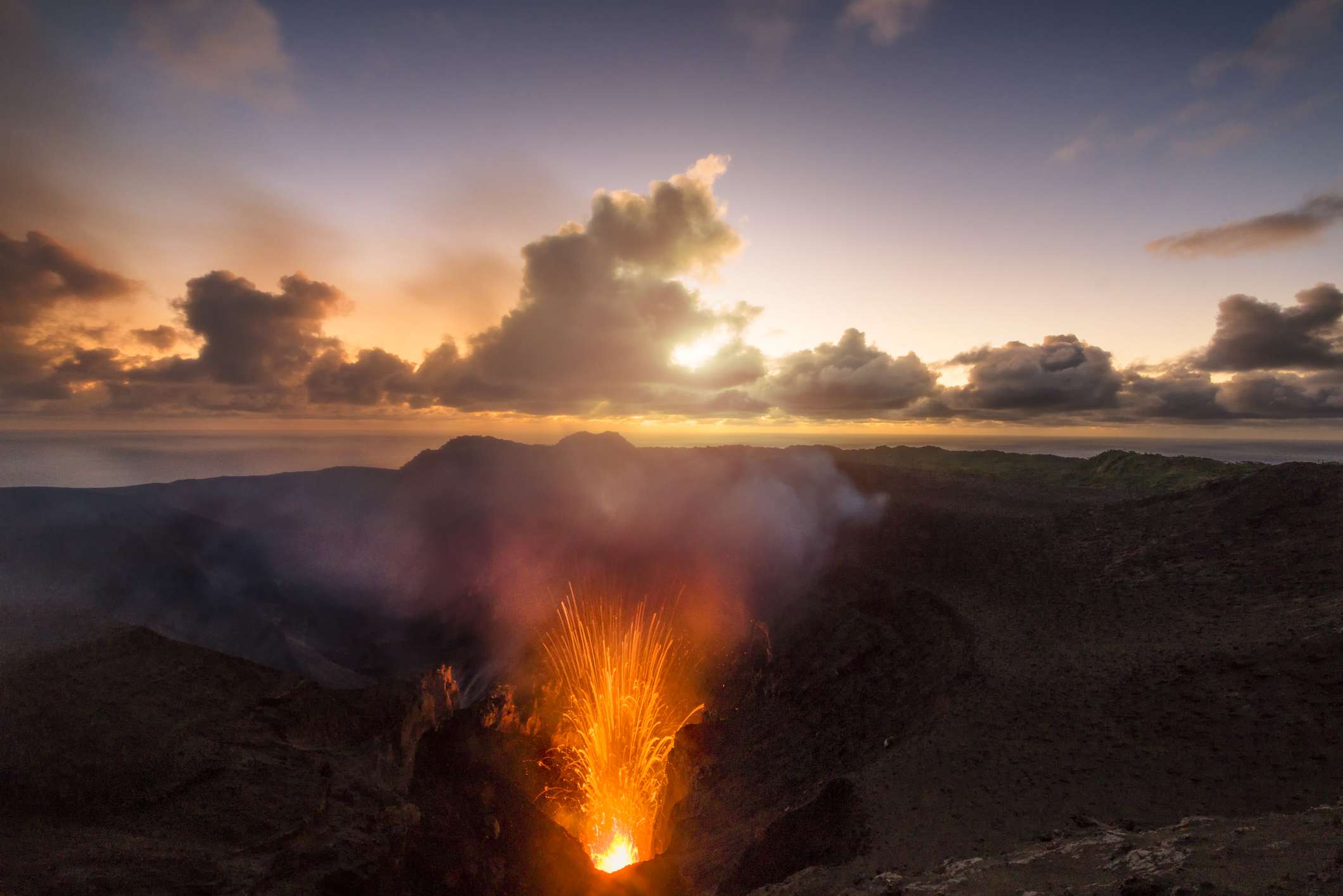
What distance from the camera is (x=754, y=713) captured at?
38.2 metres

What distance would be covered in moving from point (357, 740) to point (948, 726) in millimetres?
27852

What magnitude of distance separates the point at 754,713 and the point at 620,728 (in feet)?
34.5

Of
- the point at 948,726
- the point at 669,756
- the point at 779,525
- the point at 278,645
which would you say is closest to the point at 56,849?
the point at 669,756

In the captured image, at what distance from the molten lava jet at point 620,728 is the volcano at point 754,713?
Answer: 0.26 metres

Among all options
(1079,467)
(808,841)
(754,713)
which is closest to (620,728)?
(754,713)

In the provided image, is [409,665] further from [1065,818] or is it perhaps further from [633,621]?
[1065,818]

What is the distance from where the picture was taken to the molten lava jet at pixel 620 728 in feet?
97.0

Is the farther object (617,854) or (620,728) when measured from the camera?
(620,728)

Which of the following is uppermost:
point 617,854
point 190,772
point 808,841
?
point 190,772

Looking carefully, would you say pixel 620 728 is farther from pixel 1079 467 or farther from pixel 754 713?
pixel 1079 467

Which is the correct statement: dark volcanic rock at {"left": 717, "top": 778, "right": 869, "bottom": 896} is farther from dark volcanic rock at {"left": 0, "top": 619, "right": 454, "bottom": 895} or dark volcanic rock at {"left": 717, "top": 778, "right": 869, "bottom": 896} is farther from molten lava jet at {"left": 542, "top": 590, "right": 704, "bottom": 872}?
dark volcanic rock at {"left": 0, "top": 619, "right": 454, "bottom": 895}

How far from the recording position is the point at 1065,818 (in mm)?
18078

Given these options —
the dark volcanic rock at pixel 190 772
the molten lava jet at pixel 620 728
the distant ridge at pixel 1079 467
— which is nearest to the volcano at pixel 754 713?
the dark volcanic rock at pixel 190 772

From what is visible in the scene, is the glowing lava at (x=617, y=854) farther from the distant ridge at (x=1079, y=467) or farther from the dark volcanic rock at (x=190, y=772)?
the distant ridge at (x=1079, y=467)
